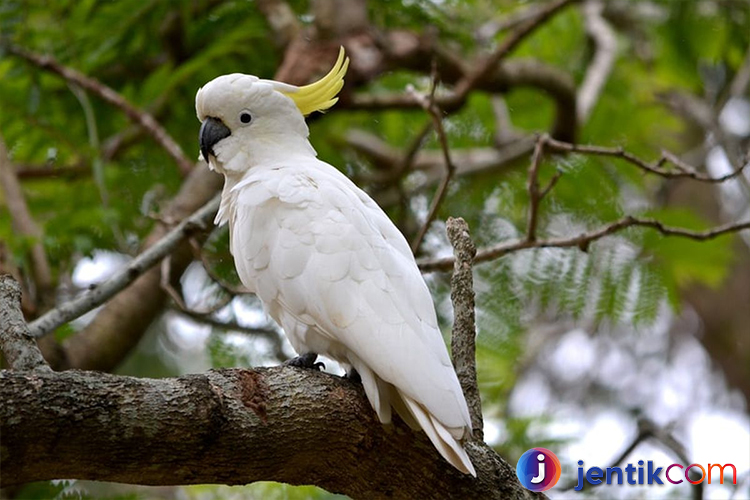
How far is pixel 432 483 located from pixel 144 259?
1357 mm

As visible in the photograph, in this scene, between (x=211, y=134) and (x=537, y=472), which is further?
(x=211, y=134)

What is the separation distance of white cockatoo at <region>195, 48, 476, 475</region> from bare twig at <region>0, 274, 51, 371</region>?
0.81 meters

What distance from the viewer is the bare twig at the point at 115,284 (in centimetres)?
299

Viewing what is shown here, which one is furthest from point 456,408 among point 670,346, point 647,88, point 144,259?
point 670,346

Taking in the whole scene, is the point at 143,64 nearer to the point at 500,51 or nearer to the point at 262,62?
the point at 262,62

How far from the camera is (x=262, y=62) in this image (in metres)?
5.26

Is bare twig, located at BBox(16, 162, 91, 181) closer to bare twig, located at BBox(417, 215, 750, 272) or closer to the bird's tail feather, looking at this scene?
bare twig, located at BBox(417, 215, 750, 272)

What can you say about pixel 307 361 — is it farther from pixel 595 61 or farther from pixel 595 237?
pixel 595 61

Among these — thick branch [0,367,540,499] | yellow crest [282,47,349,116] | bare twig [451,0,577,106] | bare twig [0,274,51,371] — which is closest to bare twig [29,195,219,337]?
yellow crest [282,47,349,116]

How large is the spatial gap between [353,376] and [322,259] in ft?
1.21

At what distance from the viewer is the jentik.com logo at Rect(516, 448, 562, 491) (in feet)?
9.14

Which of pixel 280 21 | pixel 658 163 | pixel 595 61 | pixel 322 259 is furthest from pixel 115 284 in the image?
pixel 595 61

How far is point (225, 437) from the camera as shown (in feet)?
6.57

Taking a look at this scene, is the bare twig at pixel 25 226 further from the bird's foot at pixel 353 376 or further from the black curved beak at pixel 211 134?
the bird's foot at pixel 353 376
